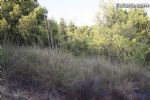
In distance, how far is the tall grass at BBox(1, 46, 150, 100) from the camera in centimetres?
969

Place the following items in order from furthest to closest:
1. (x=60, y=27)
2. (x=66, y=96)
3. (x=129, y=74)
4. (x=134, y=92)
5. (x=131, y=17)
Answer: (x=131, y=17) → (x=60, y=27) → (x=129, y=74) → (x=134, y=92) → (x=66, y=96)

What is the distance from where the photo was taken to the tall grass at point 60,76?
9.69 m

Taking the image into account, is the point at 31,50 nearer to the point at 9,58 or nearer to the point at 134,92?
the point at 9,58

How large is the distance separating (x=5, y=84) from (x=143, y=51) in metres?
16.1

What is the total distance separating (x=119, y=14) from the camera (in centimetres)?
2497

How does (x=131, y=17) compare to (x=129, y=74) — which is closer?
(x=129, y=74)

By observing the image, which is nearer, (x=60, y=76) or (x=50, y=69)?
(x=60, y=76)

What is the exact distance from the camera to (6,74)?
30.7ft

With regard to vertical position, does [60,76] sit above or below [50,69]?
below

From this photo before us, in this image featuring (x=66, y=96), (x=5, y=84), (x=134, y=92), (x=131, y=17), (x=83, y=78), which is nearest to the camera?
(x=5, y=84)

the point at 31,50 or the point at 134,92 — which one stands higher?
the point at 31,50

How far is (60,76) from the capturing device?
9.79 metres

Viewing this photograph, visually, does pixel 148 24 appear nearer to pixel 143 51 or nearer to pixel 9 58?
pixel 143 51

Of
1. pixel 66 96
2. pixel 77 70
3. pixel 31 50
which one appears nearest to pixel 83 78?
pixel 77 70
